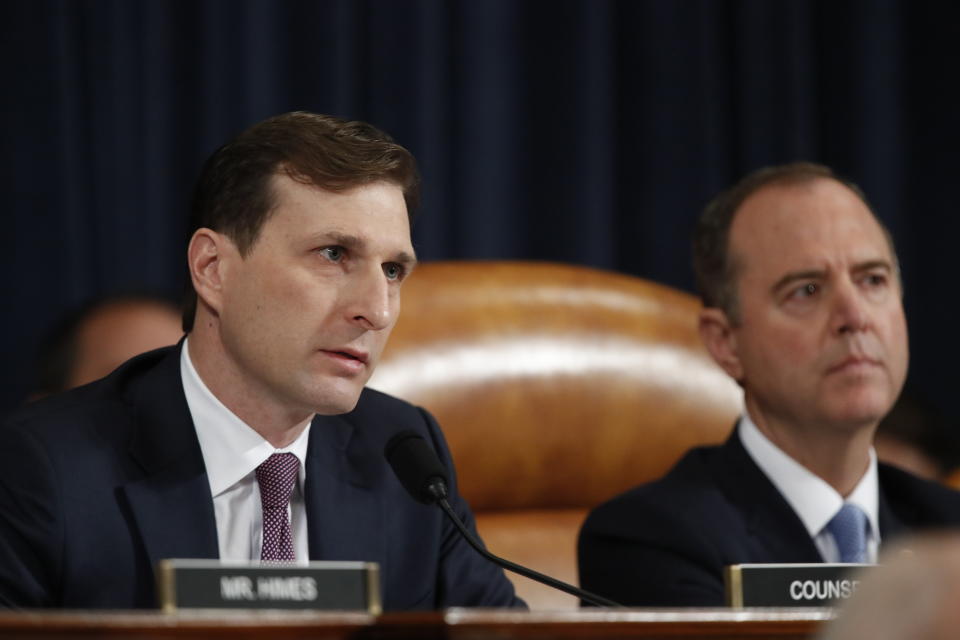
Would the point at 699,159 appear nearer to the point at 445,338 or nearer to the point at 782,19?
the point at 782,19

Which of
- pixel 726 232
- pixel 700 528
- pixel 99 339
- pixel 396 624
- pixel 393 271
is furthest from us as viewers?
pixel 99 339

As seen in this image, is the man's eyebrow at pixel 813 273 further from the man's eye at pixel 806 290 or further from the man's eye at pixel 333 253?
the man's eye at pixel 333 253

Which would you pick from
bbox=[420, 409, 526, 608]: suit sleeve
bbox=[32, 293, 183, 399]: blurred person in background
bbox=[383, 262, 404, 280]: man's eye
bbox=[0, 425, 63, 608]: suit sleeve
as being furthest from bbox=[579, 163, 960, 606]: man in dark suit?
bbox=[32, 293, 183, 399]: blurred person in background

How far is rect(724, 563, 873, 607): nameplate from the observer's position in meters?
1.32

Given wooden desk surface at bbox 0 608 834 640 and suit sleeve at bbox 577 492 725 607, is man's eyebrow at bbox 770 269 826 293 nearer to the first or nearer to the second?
suit sleeve at bbox 577 492 725 607

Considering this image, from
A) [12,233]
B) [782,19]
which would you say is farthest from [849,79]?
[12,233]

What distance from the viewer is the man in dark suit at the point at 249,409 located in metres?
1.44

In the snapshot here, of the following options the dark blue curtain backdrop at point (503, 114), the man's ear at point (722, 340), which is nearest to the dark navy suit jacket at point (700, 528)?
the man's ear at point (722, 340)

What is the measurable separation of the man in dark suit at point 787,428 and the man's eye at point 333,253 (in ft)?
2.13

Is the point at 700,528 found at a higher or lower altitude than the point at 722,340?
lower

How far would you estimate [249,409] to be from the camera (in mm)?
1545

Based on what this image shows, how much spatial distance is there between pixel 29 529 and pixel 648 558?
861 mm

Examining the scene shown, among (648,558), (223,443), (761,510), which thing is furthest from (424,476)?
(761,510)

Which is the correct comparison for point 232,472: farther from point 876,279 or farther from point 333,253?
point 876,279
